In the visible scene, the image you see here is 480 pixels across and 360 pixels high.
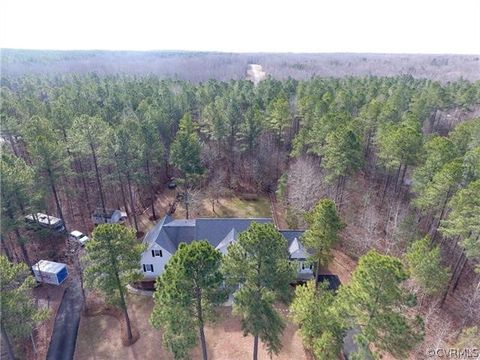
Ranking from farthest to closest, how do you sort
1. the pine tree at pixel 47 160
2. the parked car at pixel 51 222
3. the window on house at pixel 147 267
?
the parked car at pixel 51 222 < the window on house at pixel 147 267 < the pine tree at pixel 47 160

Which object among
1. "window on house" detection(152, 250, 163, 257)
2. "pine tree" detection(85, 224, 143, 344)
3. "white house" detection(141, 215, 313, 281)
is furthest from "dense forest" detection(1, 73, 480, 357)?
"window on house" detection(152, 250, 163, 257)

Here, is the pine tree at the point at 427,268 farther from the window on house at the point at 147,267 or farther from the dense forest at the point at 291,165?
the window on house at the point at 147,267

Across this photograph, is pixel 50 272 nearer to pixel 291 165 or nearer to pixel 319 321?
pixel 319 321

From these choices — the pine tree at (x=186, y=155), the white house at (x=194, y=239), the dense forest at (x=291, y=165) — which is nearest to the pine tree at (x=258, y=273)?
the dense forest at (x=291, y=165)

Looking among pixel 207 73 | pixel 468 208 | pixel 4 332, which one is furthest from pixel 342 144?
pixel 207 73

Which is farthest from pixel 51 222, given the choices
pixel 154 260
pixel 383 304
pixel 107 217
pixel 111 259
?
pixel 383 304

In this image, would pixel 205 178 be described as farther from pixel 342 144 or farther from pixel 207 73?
pixel 207 73
